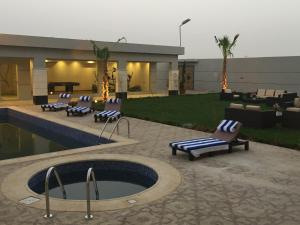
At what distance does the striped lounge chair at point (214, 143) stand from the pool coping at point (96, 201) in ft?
2.56

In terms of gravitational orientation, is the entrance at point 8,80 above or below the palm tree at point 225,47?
below

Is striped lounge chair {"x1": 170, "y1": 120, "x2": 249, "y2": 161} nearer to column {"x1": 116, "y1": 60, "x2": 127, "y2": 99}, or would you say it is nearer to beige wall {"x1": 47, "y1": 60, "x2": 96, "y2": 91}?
column {"x1": 116, "y1": 60, "x2": 127, "y2": 99}

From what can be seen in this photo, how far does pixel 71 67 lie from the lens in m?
33.5

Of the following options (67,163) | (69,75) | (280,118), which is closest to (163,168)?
(67,163)

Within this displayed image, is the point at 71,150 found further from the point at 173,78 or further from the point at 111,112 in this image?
the point at 173,78

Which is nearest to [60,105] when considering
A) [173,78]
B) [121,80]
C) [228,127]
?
[121,80]

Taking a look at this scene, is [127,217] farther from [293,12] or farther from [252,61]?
[293,12]

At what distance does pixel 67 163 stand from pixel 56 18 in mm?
53357

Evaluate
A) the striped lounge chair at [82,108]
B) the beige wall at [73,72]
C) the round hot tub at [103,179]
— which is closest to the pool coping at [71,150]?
the round hot tub at [103,179]

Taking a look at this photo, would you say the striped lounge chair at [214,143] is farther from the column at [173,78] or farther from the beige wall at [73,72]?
the beige wall at [73,72]

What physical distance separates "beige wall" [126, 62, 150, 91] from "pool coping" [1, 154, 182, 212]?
25.8 meters

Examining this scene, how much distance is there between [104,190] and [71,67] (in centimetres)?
2674

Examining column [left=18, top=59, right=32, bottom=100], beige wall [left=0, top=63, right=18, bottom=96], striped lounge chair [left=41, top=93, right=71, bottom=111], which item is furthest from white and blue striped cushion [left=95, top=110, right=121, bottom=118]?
beige wall [left=0, top=63, right=18, bottom=96]

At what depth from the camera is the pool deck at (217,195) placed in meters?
5.70
